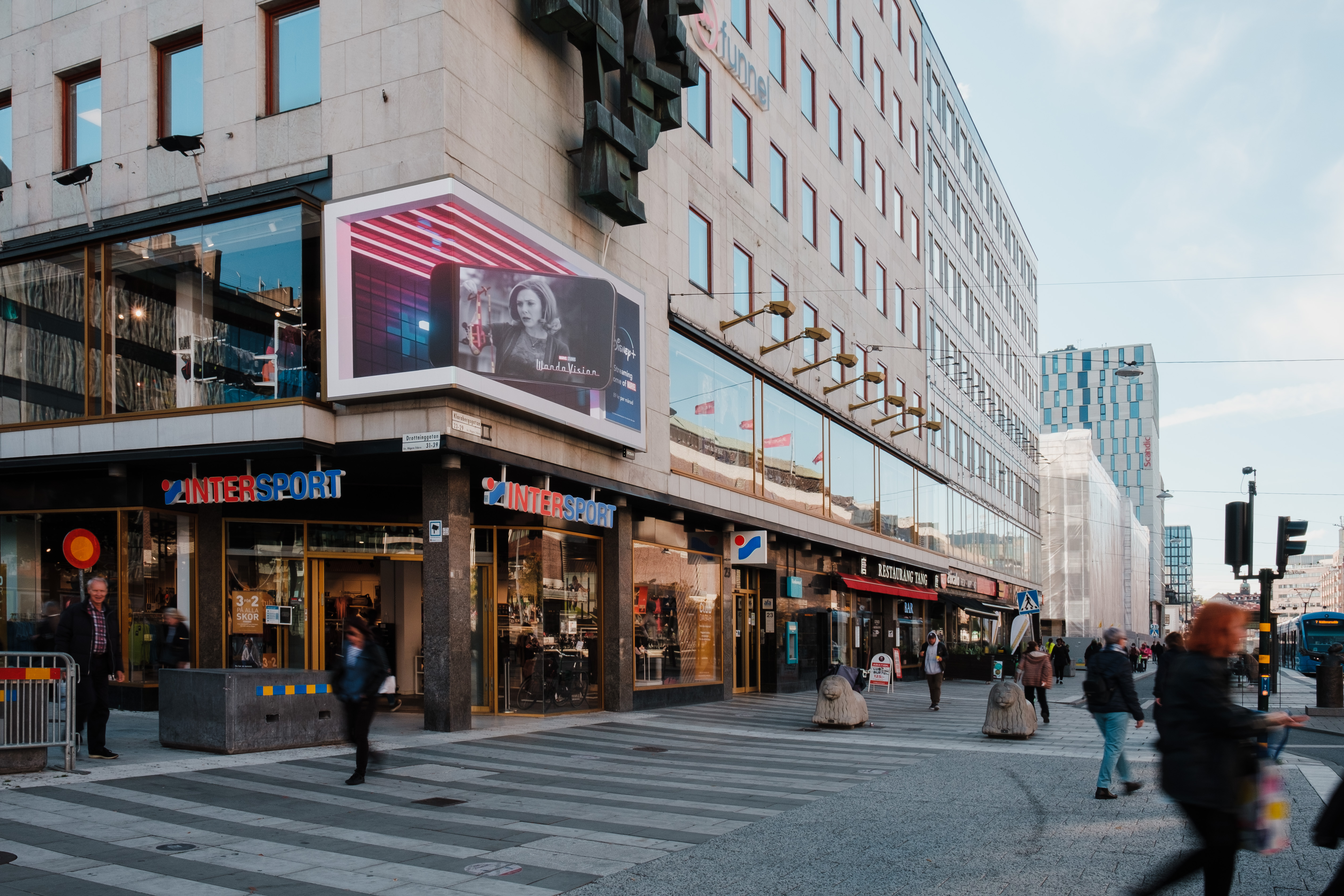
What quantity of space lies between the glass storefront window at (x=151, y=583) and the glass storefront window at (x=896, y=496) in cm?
2436

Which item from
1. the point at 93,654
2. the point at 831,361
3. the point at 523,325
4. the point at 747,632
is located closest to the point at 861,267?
the point at 831,361

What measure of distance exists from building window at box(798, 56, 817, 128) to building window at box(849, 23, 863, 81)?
13.7 ft

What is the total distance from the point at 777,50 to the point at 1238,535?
58.9 ft

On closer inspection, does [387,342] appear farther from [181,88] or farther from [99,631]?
[181,88]

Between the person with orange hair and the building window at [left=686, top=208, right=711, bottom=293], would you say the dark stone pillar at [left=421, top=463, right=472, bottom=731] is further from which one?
the person with orange hair

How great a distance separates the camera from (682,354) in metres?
23.2

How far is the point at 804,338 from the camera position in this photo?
28.0 meters

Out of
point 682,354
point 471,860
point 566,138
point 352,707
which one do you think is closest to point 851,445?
point 682,354

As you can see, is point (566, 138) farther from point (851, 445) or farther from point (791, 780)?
point (851, 445)

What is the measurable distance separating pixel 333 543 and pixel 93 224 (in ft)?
20.6

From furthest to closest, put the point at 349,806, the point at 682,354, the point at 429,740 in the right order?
1. the point at 682,354
2. the point at 429,740
3. the point at 349,806

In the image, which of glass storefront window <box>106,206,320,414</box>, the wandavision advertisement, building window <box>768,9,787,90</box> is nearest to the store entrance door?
the wandavision advertisement

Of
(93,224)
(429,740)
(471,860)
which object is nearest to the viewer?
(471,860)

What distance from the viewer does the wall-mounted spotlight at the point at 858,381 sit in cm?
2998
